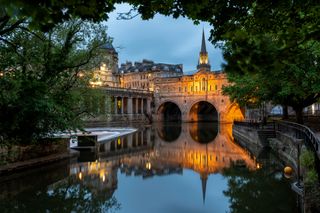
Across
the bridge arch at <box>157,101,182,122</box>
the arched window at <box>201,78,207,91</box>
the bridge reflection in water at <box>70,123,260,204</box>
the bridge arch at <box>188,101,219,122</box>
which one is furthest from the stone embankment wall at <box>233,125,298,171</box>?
the bridge arch at <box>157,101,182,122</box>

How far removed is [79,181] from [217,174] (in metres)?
8.64

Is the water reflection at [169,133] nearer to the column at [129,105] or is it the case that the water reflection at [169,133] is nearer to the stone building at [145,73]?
the column at [129,105]

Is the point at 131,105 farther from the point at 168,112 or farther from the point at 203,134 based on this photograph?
the point at 203,134

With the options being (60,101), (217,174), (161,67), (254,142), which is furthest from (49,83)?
(161,67)

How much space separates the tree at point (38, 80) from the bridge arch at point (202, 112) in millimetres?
68782

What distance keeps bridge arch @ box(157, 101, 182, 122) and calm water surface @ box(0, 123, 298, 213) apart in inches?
2725

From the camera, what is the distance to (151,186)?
738 inches

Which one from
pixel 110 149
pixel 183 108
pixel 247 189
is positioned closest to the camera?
pixel 247 189

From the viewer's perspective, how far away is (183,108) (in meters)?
91.7

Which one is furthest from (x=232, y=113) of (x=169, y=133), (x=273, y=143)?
(x=273, y=143)

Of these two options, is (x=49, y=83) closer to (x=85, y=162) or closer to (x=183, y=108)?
(x=85, y=162)

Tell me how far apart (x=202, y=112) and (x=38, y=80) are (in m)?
81.2

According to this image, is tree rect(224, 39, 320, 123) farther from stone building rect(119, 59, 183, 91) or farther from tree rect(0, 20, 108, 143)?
stone building rect(119, 59, 183, 91)

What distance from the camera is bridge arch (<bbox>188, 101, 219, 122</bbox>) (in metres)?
92.4
